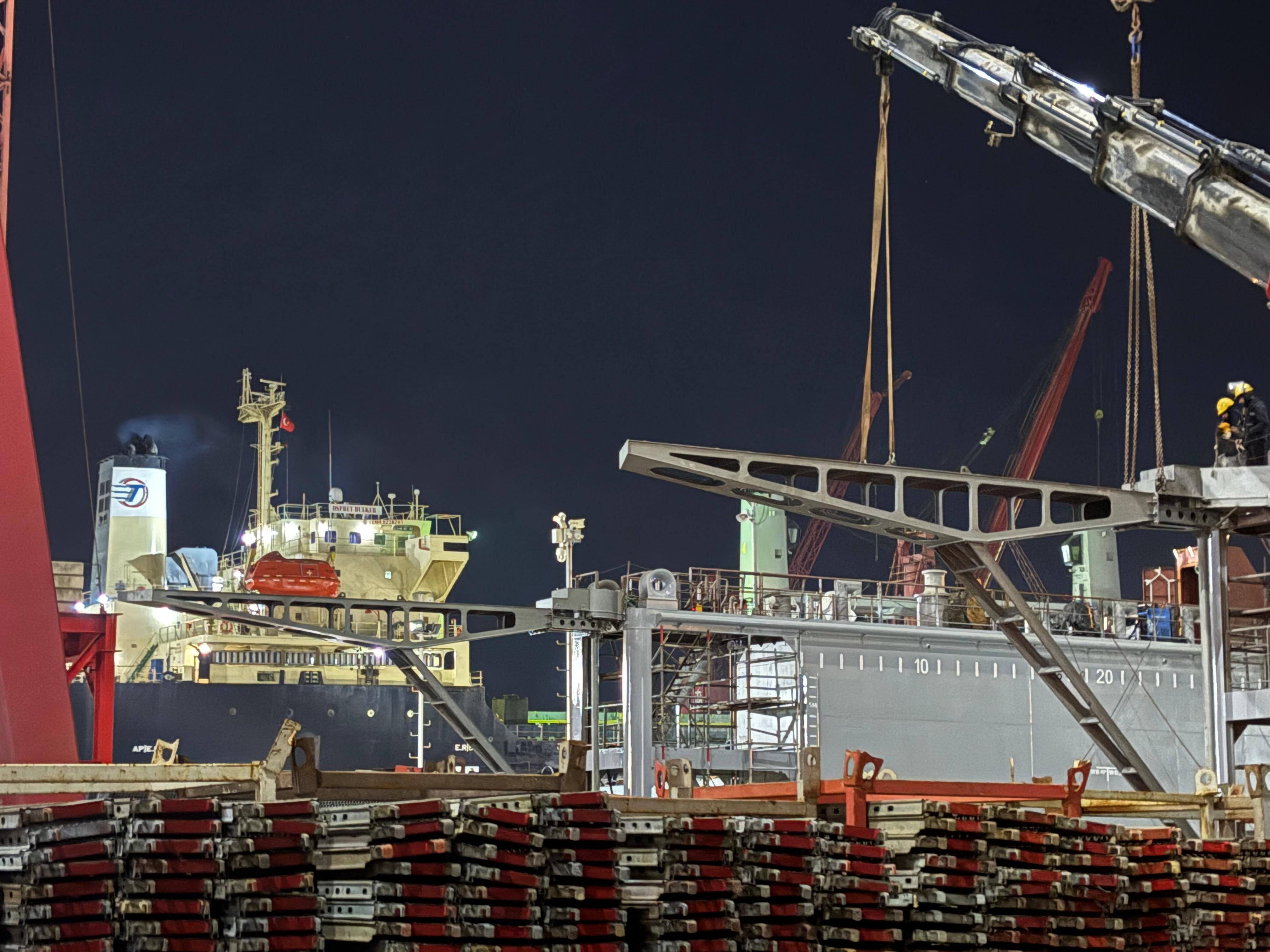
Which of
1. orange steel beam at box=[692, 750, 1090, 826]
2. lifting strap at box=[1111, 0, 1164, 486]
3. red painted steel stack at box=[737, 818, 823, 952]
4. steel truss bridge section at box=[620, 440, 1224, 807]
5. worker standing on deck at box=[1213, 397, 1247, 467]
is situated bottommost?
red painted steel stack at box=[737, 818, 823, 952]

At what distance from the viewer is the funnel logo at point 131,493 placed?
54.3 metres

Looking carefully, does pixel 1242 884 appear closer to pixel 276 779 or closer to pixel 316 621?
pixel 276 779

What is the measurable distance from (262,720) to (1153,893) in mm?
36089

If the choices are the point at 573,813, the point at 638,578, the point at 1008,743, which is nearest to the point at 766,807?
the point at 573,813

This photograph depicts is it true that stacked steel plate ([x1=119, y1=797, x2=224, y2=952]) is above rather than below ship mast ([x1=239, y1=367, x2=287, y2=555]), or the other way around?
below

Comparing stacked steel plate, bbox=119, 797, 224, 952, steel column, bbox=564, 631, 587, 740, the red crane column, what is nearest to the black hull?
steel column, bbox=564, 631, 587, 740

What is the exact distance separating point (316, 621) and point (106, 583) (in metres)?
8.86

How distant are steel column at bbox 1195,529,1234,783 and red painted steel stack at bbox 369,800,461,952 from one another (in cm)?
1125

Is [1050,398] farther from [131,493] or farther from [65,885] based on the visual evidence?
[65,885]

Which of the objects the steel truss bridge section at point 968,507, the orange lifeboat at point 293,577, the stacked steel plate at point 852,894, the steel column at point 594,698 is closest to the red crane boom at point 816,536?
the orange lifeboat at point 293,577

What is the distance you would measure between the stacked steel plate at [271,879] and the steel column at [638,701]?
59.0 feet

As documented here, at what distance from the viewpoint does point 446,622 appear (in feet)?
175

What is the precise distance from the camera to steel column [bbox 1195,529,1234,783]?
17438 millimetres

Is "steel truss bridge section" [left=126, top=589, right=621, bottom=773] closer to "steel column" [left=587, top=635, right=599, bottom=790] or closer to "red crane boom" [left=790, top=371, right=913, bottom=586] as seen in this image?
"steel column" [left=587, top=635, right=599, bottom=790]
